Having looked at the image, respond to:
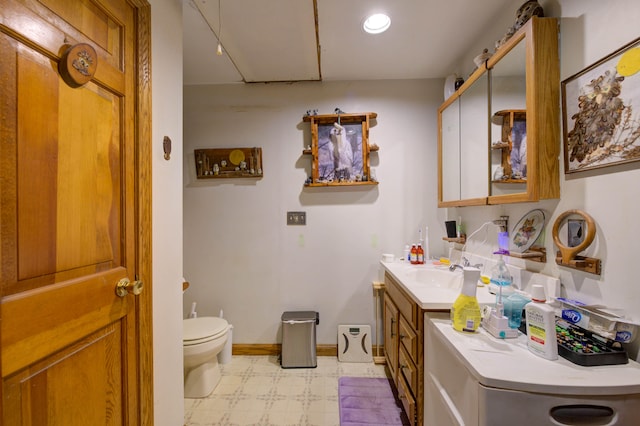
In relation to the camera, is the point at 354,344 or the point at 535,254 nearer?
the point at 535,254

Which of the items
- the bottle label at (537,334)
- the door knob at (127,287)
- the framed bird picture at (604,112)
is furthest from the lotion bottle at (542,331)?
the door knob at (127,287)

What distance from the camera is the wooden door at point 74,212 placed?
0.66 meters

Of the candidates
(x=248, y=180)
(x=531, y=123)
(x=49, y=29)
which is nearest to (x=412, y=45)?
(x=531, y=123)

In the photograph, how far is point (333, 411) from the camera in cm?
166

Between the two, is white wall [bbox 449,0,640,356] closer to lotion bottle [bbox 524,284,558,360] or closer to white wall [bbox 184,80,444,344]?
lotion bottle [bbox 524,284,558,360]

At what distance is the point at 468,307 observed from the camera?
101 centimetres

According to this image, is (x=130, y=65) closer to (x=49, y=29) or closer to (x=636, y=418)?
(x=49, y=29)

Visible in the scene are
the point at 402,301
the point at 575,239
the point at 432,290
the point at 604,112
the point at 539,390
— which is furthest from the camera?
the point at 402,301

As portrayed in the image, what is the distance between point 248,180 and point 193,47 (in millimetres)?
1050

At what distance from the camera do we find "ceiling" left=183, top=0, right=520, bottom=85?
1.49 metres

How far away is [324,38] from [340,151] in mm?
828

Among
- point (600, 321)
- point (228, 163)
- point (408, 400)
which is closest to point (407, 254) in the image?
point (408, 400)

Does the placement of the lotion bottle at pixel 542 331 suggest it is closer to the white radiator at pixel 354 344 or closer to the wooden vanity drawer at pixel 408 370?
the wooden vanity drawer at pixel 408 370

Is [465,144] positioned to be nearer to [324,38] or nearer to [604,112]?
[604,112]
